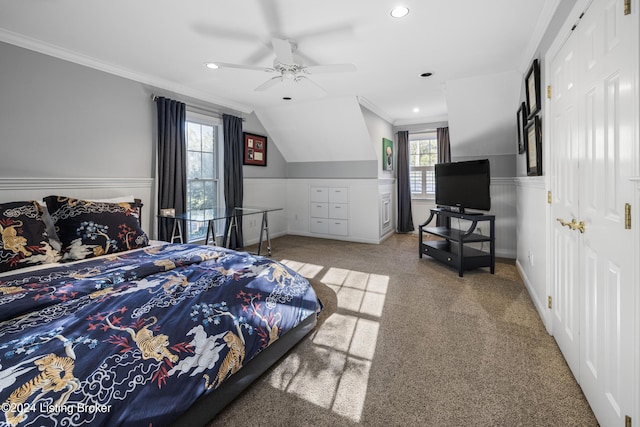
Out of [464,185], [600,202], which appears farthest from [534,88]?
[600,202]

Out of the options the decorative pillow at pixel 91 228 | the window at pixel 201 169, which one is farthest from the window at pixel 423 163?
the decorative pillow at pixel 91 228

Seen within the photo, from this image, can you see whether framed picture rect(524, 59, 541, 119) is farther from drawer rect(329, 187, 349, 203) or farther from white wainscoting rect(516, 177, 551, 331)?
drawer rect(329, 187, 349, 203)

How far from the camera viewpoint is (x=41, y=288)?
5.07 ft

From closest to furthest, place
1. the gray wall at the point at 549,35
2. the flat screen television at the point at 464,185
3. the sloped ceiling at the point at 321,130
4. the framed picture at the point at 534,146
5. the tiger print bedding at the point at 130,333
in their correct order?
the tiger print bedding at the point at 130,333
the gray wall at the point at 549,35
the framed picture at the point at 534,146
the flat screen television at the point at 464,185
the sloped ceiling at the point at 321,130

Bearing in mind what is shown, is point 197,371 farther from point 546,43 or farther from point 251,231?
point 251,231

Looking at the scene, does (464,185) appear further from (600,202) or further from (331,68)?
(600,202)

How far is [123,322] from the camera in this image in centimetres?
131

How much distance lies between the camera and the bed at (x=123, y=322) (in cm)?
101

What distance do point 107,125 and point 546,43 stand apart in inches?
161

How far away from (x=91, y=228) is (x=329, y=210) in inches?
152

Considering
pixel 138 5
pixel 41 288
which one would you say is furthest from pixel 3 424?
pixel 138 5

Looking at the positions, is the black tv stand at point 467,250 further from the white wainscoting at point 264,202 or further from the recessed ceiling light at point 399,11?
the white wainscoting at point 264,202

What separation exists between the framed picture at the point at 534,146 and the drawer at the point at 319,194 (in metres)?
3.28

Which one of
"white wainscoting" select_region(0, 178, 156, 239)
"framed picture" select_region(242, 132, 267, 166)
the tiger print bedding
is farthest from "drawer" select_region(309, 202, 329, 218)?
the tiger print bedding
